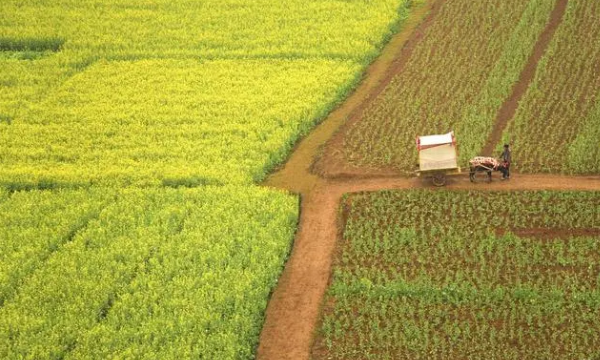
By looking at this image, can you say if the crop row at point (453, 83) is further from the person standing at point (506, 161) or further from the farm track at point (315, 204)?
the person standing at point (506, 161)

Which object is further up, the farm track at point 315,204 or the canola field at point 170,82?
the canola field at point 170,82

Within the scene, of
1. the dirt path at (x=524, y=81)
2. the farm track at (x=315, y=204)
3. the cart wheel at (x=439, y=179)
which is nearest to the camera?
the farm track at (x=315, y=204)

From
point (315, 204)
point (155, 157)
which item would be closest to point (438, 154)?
point (315, 204)

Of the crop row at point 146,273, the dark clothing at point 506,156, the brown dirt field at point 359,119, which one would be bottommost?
the crop row at point 146,273

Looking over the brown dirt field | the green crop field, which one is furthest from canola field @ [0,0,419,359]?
the green crop field

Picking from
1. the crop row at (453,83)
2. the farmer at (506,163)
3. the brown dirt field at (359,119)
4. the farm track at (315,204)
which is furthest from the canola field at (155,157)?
the farmer at (506,163)

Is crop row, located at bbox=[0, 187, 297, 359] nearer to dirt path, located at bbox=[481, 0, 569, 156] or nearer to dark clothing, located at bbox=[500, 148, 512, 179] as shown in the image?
dark clothing, located at bbox=[500, 148, 512, 179]
